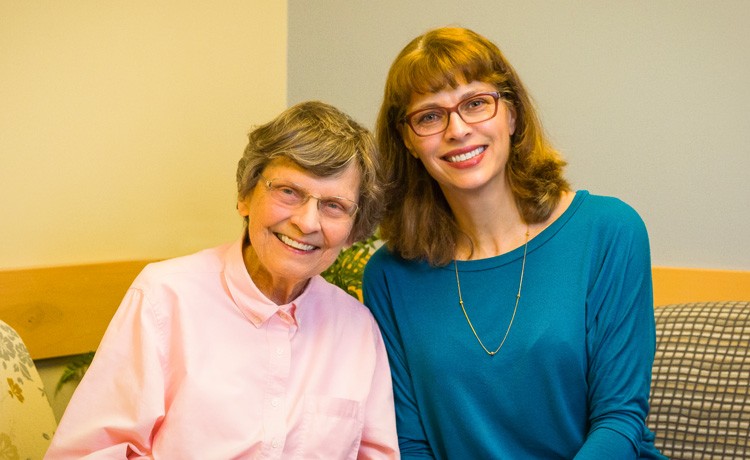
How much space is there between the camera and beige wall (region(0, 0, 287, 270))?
2234 millimetres

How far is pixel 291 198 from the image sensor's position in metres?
1.60

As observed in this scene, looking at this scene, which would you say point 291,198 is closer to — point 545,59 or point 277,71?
point 545,59

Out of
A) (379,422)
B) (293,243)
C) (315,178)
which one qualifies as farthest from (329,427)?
(315,178)

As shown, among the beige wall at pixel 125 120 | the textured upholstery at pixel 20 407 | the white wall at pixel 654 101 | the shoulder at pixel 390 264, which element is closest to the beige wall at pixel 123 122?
the beige wall at pixel 125 120

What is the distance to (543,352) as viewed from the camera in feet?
5.62

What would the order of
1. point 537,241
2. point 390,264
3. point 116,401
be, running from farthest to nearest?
point 390,264 → point 537,241 → point 116,401

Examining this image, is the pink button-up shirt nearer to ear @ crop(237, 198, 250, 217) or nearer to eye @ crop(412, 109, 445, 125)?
ear @ crop(237, 198, 250, 217)

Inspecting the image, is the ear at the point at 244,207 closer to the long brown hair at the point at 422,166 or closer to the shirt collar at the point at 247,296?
the shirt collar at the point at 247,296

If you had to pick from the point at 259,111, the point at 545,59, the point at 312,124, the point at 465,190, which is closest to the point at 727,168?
the point at 545,59

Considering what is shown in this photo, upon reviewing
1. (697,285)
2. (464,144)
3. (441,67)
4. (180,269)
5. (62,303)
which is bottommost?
(62,303)

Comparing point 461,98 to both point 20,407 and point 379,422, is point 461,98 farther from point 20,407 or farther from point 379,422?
point 20,407

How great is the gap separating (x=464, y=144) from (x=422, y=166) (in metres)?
0.23

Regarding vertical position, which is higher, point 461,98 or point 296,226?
point 461,98

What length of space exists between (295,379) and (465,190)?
518 millimetres
